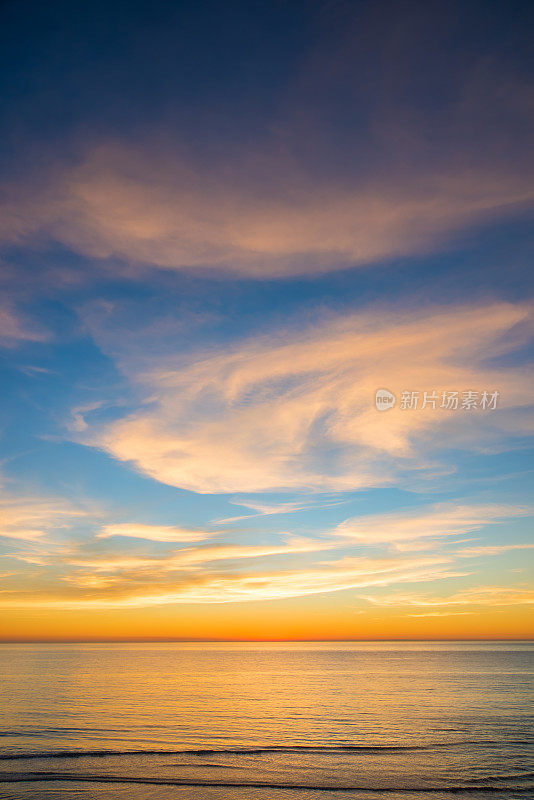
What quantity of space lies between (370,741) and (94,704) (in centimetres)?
3438

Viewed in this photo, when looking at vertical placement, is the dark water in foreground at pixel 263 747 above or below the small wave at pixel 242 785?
below

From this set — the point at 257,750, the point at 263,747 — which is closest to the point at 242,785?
the point at 257,750

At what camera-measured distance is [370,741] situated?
123 ft

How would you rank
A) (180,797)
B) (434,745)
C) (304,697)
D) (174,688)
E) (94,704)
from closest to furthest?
1. (180,797)
2. (434,745)
3. (94,704)
4. (304,697)
5. (174,688)

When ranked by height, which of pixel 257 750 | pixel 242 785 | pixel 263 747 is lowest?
pixel 263 747

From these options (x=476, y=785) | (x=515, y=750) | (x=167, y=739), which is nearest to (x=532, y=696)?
(x=515, y=750)

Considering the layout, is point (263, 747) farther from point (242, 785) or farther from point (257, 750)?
point (242, 785)

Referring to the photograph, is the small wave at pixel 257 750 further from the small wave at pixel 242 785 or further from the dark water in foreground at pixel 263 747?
the small wave at pixel 242 785

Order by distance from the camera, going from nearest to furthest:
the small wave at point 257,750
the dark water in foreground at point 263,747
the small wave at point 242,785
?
the small wave at point 242,785, the dark water in foreground at point 263,747, the small wave at point 257,750

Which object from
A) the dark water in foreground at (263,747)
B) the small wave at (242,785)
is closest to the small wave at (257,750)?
the dark water in foreground at (263,747)

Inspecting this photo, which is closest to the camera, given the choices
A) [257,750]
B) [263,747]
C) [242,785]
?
[242,785]

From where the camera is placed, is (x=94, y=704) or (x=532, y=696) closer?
(x=94, y=704)

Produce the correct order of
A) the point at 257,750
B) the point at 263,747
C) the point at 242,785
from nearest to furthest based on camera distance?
the point at 242,785 → the point at 257,750 → the point at 263,747

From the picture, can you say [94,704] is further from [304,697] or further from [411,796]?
[411,796]
